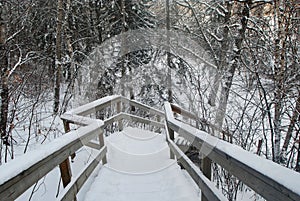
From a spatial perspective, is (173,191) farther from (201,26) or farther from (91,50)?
(91,50)

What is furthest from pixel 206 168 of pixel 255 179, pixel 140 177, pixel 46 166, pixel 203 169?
pixel 140 177

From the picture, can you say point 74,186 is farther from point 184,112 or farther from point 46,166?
point 184,112

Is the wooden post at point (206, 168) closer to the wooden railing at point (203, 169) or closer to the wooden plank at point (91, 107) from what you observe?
the wooden railing at point (203, 169)

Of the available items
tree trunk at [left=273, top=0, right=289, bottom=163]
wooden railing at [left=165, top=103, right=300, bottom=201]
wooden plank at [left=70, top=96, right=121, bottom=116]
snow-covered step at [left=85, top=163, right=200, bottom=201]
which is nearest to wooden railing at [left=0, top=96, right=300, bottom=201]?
wooden railing at [left=165, top=103, right=300, bottom=201]

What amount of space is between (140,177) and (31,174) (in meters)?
2.49

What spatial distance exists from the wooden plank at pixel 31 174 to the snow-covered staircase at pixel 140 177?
1.12 meters

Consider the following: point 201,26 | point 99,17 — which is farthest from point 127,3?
point 201,26

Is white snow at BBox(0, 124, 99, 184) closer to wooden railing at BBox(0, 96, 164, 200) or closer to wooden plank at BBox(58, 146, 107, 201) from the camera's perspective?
wooden railing at BBox(0, 96, 164, 200)

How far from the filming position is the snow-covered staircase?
3.12 metres

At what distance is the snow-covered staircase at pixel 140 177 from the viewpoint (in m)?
3.12

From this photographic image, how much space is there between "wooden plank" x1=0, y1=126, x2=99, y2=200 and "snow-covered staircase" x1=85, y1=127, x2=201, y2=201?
3.69 ft

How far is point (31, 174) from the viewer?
159 centimetres

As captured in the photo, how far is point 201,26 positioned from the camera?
11109mm

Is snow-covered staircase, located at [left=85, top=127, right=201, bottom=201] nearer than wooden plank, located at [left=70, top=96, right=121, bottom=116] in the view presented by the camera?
Yes
